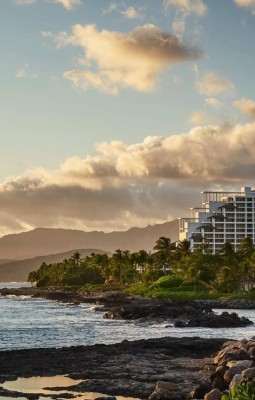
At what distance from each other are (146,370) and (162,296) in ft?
376

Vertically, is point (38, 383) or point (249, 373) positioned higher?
point (249, 373)

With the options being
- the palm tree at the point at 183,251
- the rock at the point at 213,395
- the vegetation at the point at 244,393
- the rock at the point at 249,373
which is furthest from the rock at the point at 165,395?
the palm tree at the point at 183,251

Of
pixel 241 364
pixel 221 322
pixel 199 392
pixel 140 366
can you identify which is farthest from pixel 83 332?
pixel 199 392

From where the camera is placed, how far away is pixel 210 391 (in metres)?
29.9

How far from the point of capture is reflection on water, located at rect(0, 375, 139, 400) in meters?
32.3

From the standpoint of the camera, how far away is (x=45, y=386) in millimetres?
35438

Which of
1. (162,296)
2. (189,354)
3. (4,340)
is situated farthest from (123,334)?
(162,296)

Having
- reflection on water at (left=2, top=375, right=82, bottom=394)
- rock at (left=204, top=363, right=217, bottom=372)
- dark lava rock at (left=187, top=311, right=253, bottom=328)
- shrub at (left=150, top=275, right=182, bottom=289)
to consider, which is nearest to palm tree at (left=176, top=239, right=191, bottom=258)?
shrub at (left=150, top=275, right=182, bottom=289)

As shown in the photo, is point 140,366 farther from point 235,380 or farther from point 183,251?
point 183,251

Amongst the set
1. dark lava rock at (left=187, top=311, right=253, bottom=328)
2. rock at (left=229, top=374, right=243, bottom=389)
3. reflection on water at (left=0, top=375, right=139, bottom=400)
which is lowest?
reflection on water at (left=0, top=375, right=139, bottom=400)

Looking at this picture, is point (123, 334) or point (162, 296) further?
point (162, 296)

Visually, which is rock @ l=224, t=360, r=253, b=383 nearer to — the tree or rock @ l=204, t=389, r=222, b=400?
rock @ l=204, t=389, r=222, b=400

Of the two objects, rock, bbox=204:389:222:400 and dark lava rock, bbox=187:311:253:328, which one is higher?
dark lava rock, bbox=187:311:253:328

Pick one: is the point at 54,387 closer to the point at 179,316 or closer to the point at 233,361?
the point at 233,361
